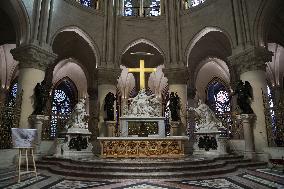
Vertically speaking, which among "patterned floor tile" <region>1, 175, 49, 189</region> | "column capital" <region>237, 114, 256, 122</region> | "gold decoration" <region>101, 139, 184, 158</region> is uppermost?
"column capital" <region>237, 114, 256, 122</region>

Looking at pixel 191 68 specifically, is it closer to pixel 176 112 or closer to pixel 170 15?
pixel 170 15

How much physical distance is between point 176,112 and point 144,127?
4.13m

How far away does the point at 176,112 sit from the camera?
15180 mm

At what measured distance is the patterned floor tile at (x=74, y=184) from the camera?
5932 mm

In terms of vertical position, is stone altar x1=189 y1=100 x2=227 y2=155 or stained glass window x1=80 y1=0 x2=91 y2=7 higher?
stained glass window x1=80 y1=0 x2=91 y2=7

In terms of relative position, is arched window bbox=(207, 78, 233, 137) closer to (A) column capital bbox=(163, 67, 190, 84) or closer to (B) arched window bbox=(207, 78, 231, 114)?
(B) arched window bbox=(207, 78, 231, 114)

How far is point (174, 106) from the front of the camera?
15.1 meters

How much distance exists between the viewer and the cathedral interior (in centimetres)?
754

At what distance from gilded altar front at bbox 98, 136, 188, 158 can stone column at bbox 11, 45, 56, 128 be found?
3.95 metres

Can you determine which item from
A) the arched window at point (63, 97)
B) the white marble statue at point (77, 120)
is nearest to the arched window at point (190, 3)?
the white marble statue at point (77, 120)

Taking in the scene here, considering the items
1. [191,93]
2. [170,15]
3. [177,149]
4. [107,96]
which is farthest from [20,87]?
[191,93]

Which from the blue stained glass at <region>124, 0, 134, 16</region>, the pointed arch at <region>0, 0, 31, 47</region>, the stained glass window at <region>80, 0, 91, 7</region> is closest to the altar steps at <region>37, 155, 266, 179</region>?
the pointed arch at <region>0, 0, 31, 47</region>

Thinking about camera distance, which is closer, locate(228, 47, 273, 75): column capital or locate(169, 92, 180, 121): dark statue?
locate(228, 47, 273, 75): column capital

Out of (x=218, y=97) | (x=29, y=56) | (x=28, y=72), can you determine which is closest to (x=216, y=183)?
(x=28, y=72)
